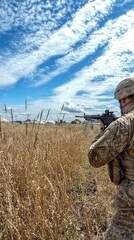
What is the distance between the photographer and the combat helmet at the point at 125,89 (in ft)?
9.09

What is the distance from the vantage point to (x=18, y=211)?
3408mm

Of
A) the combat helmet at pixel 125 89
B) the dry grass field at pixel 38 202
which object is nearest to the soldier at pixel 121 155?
the combat helmet at pixel 125 89

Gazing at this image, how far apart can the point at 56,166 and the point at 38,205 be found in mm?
1869

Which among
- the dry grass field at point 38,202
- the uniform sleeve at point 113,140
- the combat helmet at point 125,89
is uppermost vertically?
the combat helmet at point 125,89

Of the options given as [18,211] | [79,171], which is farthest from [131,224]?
[79,171]

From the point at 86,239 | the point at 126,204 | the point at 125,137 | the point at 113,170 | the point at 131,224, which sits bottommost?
the point at 86,239

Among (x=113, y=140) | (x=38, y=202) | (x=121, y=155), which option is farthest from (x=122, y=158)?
(x=38, y=202)

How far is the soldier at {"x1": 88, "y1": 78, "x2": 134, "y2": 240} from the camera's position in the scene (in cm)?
263

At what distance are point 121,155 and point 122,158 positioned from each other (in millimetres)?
29

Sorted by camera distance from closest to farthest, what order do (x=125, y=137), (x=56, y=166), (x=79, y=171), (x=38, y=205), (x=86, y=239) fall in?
(x=125, y=137) → (x=38, y=205) → (x=86, y=239) → (x=56, y=166) → (x=79, y=171)

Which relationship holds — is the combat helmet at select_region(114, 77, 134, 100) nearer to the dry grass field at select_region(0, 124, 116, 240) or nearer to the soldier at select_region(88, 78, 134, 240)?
the soldier at select_region(88, 78, 134, 240)

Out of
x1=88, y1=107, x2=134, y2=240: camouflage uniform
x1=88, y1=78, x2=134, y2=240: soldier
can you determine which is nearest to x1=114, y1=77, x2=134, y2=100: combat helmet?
x1=88, y1=78, x2=134, y2=240: soldier

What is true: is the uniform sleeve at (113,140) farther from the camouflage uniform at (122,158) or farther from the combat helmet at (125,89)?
the combat helmet at (125,89)

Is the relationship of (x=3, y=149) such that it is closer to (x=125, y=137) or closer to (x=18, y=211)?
(x=18, y=211)
